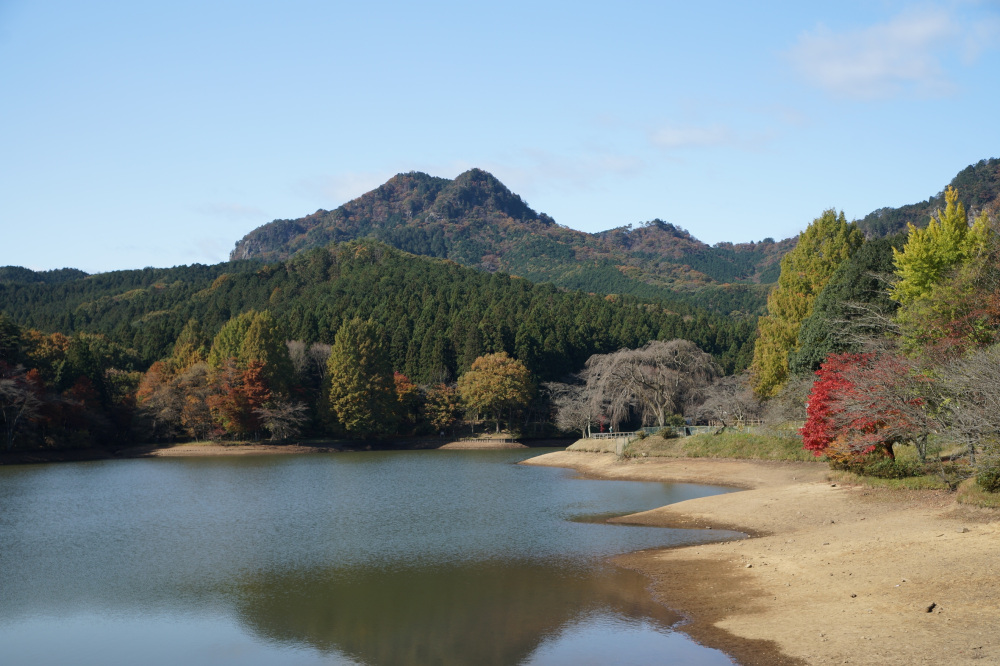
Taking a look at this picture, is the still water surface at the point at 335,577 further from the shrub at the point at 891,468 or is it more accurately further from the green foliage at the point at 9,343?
the green foliage at the point at 9,343

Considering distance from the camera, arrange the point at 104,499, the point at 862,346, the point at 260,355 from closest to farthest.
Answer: the point at 862,346, the point at 104,499, the point at 260,355

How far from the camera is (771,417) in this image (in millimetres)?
46344

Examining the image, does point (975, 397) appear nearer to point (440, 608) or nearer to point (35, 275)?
point (440, 608)

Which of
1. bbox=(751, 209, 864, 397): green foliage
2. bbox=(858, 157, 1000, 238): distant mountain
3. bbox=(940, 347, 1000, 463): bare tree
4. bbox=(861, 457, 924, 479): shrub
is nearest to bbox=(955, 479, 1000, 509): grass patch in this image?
bbox=(940, 347, 1000, 463): bare tree

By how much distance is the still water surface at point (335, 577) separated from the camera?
15.7m

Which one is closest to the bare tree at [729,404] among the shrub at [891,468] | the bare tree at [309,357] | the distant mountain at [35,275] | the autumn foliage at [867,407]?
the autumn foliage at [867,407]

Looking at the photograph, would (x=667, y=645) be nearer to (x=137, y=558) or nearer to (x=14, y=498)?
(x=137, y=558)

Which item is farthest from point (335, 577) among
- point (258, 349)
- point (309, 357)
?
point (309, 357)

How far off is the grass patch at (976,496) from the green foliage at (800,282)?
83.3ft

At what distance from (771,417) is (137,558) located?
115 ft

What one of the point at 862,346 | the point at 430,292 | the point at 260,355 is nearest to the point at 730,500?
the point at 862,346

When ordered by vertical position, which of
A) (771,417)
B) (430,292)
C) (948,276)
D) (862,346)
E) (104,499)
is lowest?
(104,499)

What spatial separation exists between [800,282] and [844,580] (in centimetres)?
3455

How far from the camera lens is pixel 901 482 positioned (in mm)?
26453
